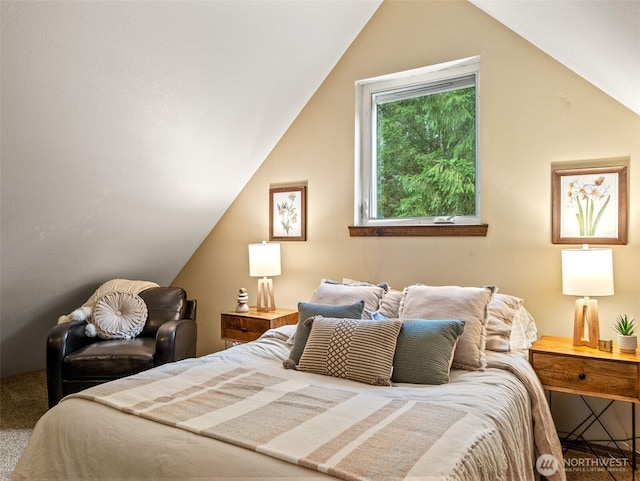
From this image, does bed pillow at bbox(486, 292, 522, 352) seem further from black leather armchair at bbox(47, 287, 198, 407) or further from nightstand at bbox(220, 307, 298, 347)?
black leather armchair at bbox(47, 287, 198, 407)

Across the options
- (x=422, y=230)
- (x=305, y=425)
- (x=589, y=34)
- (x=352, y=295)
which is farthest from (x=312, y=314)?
(x=589, y=34)

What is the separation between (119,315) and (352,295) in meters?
1.81

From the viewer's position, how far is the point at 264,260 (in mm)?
3557

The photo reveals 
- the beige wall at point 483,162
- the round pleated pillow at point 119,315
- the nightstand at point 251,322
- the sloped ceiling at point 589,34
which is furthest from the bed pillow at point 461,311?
the round pleated pillow at point 119,315

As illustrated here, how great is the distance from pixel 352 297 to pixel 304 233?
3.57ft

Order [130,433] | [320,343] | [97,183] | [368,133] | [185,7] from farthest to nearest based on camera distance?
[368,133], [97,183], [185,7], [320,343], [130,433]

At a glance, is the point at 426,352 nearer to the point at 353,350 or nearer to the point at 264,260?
the point at 353,350

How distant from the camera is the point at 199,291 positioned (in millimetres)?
4383

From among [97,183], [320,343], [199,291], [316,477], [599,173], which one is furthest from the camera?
[199,291]

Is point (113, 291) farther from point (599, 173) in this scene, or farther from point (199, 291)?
point (599, 173)

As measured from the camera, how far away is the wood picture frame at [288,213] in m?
3.68

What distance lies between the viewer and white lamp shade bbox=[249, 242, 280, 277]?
3559 millimetres

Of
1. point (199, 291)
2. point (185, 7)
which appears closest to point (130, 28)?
point (185, 7)

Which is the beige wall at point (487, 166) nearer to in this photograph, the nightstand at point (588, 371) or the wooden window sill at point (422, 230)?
the wooden window sill at point (422, 230)
